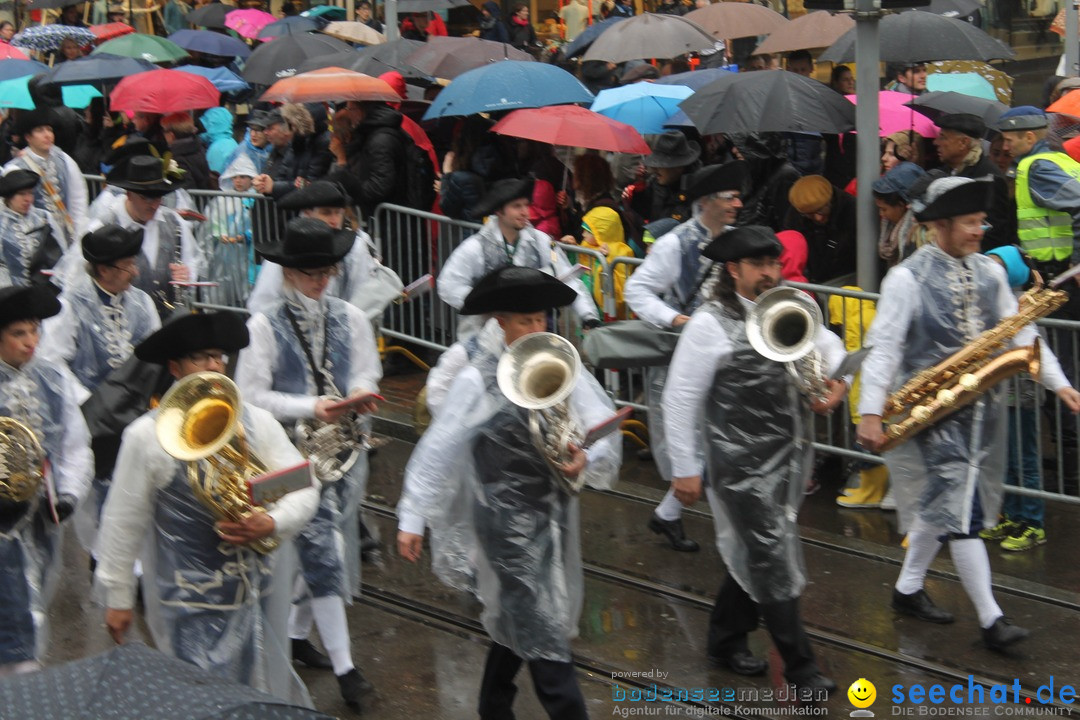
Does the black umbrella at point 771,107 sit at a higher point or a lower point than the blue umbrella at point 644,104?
higher

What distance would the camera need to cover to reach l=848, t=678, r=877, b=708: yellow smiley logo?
6.20 metres

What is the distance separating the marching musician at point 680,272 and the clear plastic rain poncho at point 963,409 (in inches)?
48.0

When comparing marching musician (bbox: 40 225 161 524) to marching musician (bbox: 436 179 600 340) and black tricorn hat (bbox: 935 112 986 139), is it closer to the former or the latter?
marching musician (bbox: 436 179 600 340)

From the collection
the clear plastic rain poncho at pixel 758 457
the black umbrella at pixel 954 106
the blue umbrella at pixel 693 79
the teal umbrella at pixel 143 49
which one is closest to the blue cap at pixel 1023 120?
the black umbrella at pixel 954 106

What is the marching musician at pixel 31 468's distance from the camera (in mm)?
5809

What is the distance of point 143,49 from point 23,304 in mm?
9900

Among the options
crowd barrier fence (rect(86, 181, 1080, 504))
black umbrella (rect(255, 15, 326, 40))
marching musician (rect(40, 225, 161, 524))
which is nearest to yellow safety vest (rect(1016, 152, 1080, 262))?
crowd barrier fence (rect(86, 181, 1080, 504))

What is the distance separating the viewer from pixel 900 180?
8539 mm

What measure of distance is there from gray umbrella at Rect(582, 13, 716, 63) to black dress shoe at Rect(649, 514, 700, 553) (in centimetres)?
526

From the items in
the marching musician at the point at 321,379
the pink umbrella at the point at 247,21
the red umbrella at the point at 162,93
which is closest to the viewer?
the marching musician at the point at 321,379

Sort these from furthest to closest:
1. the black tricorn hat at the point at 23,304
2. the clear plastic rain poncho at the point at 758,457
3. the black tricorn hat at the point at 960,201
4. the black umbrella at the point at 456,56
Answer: the black umbrella at the point at 456,56 < the black tricorn hat at the point at 960,201 < the clear plastic rain poncho at the point at 758,457 < the black tricorn hat at the point at 23,304

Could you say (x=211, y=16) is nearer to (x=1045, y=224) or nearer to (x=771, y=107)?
(x=771, y=107)

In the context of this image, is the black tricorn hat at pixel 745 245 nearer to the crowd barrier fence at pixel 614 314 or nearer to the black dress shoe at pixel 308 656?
the crowd barrier fence at pixel 614 314

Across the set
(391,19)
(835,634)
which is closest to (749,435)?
(835,634)
